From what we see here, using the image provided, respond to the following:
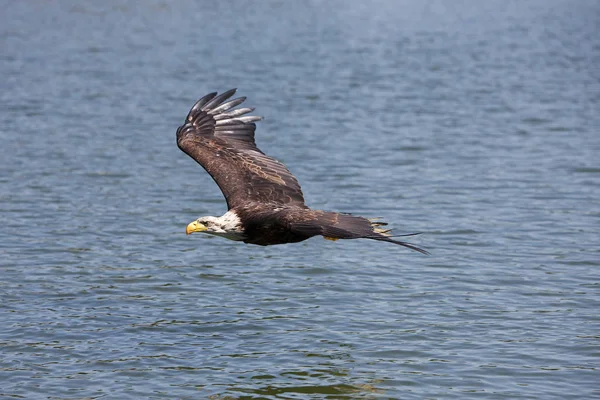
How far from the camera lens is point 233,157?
10.1 meters

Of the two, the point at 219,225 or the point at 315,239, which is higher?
the point at 219,225

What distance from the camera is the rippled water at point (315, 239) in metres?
8.55

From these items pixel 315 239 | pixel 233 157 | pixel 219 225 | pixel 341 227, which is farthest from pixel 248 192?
pixel 315 239

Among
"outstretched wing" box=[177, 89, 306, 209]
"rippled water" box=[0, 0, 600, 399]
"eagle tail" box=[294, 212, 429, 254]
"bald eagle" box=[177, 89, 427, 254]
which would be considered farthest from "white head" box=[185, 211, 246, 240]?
"rippled water" box=[0, 0, 600, 399]

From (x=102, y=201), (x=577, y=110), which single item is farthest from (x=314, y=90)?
(x=102, y=201)

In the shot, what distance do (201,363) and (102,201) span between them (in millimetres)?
5934

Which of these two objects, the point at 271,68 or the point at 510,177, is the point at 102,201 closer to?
the point at 510,177

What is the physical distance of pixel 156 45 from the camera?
2952 centimetres

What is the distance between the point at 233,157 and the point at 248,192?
70 cm

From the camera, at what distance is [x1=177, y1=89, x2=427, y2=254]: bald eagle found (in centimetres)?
833

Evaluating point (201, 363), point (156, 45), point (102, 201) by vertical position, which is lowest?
point (201, 363)

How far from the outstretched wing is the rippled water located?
1.22 m

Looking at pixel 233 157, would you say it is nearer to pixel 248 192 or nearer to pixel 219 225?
pixel 248 192

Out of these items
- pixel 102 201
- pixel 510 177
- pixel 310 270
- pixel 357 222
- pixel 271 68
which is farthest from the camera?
pixel 271 68
